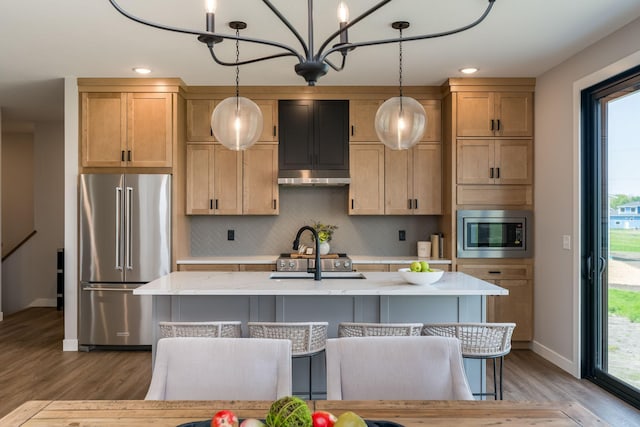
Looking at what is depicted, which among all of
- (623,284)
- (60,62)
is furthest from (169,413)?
(60,62)

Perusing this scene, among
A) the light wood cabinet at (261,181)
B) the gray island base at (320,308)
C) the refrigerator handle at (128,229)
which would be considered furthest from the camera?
the light wood cabinet at (261,181)

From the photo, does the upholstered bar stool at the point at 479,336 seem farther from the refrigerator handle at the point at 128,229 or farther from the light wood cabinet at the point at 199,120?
the light wood cabinet at the point at 199,120

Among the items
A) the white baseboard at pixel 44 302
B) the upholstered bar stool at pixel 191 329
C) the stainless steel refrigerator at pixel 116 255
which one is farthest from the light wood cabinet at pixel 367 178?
the white baseboard at pixel 44 302

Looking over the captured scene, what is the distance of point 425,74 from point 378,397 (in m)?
3.55

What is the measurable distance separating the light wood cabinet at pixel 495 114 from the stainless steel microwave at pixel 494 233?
2.56ft

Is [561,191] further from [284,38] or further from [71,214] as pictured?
[71,214]

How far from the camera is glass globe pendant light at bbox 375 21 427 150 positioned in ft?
8.99

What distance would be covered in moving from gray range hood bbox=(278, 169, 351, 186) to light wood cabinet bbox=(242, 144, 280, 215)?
136mm

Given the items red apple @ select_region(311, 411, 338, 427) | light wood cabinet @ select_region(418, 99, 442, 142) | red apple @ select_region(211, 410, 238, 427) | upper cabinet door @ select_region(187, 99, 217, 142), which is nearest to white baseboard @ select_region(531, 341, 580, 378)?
light wood cabinet @ select_region(418, 99, 442, 142)

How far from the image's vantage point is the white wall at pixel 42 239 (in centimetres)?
703

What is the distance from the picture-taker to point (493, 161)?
4.72 meters

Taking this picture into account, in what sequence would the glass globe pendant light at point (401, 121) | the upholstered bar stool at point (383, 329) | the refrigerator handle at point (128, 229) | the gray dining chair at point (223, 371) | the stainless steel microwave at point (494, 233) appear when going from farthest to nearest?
the stainless steel microwave at point (494, 233)
the refrigerator handle at point (128, 229)
the glass globe pendant light at point (401, 121)
the upholstered bar stool at point (383, 329)
the gray dining chair at point (223, 371)

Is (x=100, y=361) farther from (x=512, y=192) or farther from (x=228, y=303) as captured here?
(x=512, y=192)

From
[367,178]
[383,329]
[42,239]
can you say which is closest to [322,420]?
[383,329]
